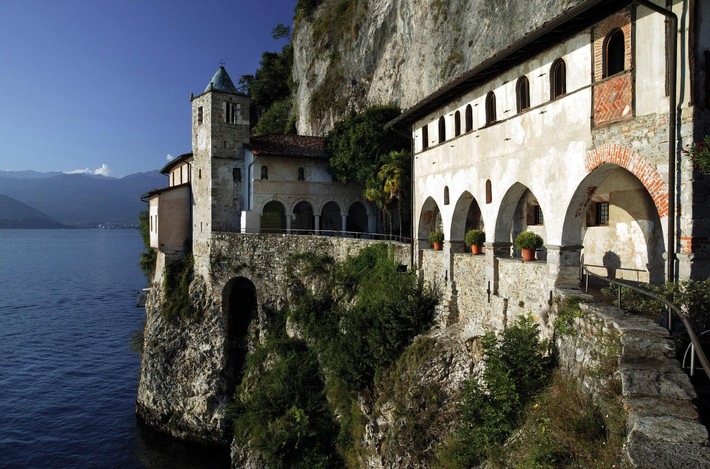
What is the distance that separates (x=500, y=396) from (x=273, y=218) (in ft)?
80.1

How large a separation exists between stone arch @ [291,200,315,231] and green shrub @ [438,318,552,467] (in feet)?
79.7

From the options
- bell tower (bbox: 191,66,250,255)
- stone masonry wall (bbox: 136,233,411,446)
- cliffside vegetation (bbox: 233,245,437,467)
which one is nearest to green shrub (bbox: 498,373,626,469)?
cliffside vegetation (bbox: 233,245,437,467)

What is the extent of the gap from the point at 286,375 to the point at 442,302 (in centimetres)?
914

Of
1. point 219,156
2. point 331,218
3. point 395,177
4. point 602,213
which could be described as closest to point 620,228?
point 602,213

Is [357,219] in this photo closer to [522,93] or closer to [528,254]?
[522,93]

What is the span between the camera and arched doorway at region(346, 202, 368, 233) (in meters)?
37.3

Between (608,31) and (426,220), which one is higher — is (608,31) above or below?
above

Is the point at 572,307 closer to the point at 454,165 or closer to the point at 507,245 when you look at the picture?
the point at 507,245

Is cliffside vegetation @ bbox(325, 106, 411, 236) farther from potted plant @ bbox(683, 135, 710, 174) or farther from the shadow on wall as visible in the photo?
potted plant @ bbox(683, 135, 710, 174)

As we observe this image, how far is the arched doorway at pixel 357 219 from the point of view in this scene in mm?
37344

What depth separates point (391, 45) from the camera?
1393 inches

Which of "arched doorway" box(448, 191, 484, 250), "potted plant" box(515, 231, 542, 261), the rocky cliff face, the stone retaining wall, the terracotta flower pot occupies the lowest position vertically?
the stone retaining wall

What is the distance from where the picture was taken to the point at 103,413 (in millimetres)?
28734

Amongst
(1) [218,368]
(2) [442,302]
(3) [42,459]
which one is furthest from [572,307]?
(3) [42,459]
